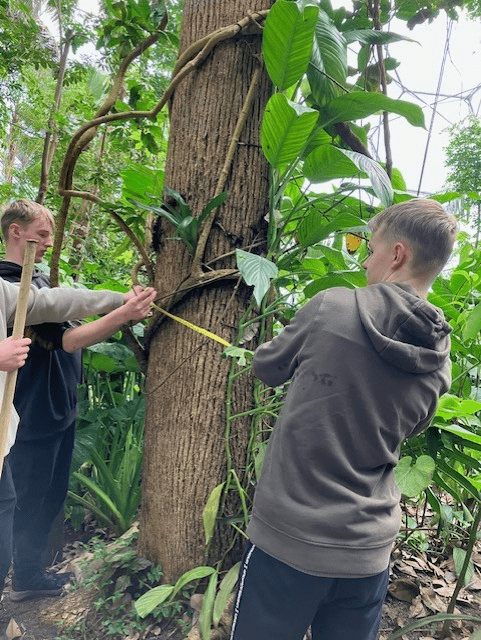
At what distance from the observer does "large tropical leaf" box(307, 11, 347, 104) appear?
130 cm

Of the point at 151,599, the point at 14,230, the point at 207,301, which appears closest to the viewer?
the point at 151,599

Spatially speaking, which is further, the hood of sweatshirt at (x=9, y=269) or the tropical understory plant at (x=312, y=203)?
the hood of sweatshirt at (x=9, y=269)

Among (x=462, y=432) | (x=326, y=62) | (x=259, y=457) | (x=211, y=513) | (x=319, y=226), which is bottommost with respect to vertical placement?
(x=211, y=513)

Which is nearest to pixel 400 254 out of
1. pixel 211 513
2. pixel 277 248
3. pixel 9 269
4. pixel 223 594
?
pixel 277 248

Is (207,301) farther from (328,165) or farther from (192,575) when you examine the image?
(192,575)

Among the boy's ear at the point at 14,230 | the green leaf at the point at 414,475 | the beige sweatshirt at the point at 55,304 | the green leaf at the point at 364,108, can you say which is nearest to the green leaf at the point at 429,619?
the green leaf at the point at 414,475

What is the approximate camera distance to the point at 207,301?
1.46 meters

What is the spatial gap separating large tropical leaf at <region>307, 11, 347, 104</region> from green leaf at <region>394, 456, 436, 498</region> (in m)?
0.93

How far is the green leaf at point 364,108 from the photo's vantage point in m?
1.28

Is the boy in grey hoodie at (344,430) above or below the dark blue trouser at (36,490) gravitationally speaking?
above

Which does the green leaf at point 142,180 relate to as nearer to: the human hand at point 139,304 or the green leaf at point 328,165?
the human hand at point 139,304

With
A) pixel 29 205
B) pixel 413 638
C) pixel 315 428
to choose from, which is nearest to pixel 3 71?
pixel 29 205

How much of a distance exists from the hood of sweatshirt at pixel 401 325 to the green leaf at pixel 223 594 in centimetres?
79

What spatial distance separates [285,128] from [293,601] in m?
0.96
